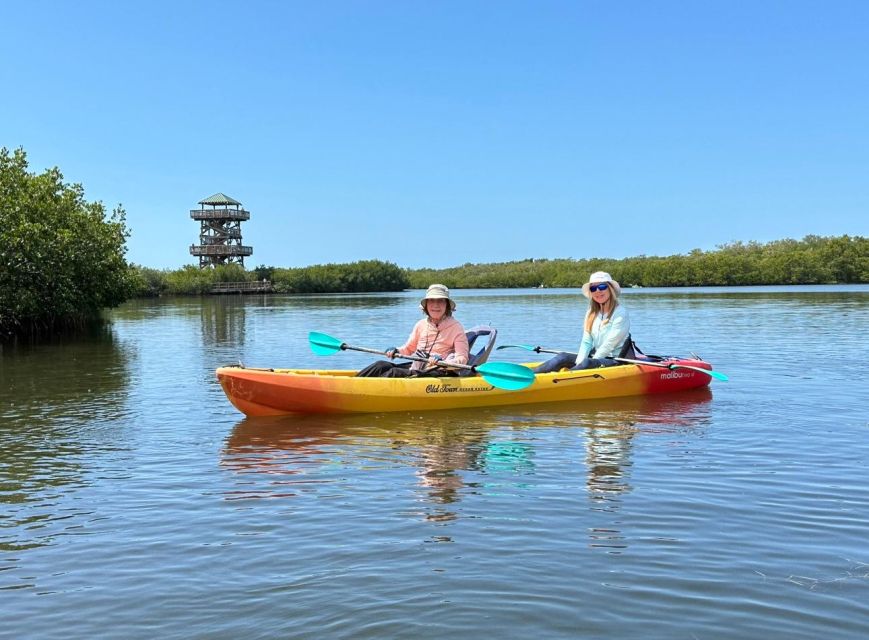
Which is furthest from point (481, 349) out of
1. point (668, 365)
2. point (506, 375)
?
point (668, 365)

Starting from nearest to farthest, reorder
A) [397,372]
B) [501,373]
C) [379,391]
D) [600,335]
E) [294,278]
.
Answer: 1. [379,391]
2. [501,373]
3. [397,372]
4. [600,335]
5. [294,278]

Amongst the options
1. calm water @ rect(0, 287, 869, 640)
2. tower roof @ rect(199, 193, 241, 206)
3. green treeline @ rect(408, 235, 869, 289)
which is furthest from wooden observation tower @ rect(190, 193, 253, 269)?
calm water @ rect(0, 287, 869, 640)

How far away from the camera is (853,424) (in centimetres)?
1077

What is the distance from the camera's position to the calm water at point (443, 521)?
4.80 metres

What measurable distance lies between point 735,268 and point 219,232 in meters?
68.3

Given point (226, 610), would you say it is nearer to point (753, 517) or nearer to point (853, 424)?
point (753, 517)

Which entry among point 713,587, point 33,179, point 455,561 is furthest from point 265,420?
point 33,179

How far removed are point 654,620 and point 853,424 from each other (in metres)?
7.46

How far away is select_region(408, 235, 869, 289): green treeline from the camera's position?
339 ft

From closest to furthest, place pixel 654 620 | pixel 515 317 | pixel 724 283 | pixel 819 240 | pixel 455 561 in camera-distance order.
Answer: pixel 654 620 < pixel 455 561 < pixel 515 317 < pixel 724 283 < pixel 819 240

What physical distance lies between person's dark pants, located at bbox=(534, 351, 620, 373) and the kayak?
24cm

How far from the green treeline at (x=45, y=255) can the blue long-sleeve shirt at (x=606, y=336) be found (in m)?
20.1

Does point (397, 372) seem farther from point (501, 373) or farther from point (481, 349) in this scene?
point (481, 349)

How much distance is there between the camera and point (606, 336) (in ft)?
44.2
